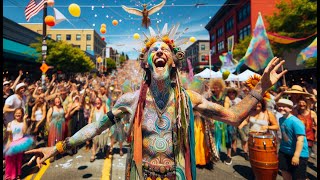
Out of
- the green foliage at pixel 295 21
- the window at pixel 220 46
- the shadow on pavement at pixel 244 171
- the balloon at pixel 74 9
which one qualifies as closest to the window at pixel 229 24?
the window at pixel 220 46

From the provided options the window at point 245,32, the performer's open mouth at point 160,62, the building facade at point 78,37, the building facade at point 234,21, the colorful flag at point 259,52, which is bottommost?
the performer's open mouth at point 160,62

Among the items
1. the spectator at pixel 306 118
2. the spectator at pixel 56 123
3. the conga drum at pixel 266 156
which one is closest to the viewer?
the conga drum at pixel 266 156

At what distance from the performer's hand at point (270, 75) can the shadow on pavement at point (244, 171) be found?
10.9 feet

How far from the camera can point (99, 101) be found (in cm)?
584

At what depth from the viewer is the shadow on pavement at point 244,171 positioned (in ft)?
15.3

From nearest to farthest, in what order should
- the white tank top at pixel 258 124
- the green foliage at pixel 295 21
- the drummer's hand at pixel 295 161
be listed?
the drummer's hand at pixel 295 161
the white tank top at pixel 258 124
the green foliage at pixel 295 21

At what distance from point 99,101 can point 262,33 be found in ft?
19.9

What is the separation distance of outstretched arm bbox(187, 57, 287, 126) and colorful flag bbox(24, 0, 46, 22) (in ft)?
31.2

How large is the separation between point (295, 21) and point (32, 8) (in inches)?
640

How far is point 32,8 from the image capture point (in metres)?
9.09

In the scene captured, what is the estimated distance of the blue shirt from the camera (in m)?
3.41

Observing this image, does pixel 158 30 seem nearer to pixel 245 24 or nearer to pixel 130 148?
pixel 130 148

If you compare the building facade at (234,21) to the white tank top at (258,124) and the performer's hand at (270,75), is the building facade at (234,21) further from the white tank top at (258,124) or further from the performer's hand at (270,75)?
the performer's hand at (270,75)

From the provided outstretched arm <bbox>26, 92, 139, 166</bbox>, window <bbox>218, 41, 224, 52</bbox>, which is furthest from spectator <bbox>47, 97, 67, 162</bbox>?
window <bbox>218, 41, 224, 52</bbox>
